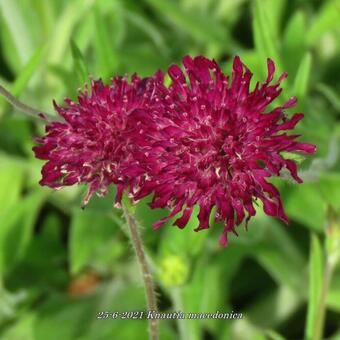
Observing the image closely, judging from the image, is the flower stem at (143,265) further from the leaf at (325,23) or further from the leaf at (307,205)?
the leaf at (325,23)

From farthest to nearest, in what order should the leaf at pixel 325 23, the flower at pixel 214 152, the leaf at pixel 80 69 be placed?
the leaf at pixel 325 23 → the leaf at pixel 80 69 → the flower at pixel 214 152

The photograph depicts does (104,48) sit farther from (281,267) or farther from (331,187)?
(281,267)

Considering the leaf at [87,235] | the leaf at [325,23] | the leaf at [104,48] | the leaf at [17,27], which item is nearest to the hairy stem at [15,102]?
the leaf at [104,48]

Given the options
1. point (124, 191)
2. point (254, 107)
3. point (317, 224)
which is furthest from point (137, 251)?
point (317, 224)

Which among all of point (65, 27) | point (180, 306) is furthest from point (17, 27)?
point (180, 306)

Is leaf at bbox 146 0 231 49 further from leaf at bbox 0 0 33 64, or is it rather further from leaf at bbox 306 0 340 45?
leaf at bbox 0 0 33 64

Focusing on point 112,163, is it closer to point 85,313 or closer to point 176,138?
point 176,138


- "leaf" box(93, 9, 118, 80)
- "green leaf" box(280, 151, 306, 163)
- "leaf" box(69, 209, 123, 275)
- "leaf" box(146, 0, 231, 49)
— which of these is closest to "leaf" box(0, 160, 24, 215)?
"leaf" box(69, 209, 123, 275)
